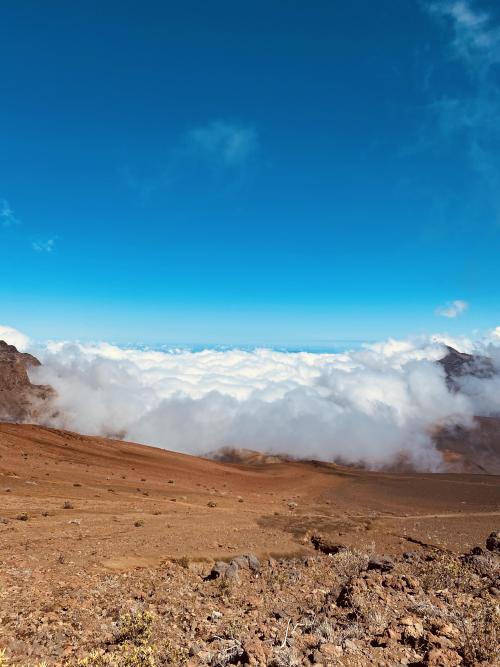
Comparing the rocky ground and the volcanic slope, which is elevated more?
the rocky ground

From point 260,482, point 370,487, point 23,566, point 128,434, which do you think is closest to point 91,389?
point 128,434

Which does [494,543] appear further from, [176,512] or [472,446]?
[472,446]

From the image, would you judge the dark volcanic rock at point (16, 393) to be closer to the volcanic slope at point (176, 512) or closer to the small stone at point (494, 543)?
the volcanic slope at point (176, 512)

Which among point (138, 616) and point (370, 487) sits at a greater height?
point (138, 616)

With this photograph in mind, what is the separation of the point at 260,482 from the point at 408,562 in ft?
123

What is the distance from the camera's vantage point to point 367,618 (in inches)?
293

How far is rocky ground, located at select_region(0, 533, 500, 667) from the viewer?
604cm

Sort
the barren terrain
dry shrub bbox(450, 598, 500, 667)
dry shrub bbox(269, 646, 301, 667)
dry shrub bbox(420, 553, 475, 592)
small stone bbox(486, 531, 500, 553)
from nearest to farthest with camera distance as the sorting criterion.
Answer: dry shrub bbox(269, 646, 301, 667) < dry shrub bbox(450, 598, 500, 667) < the barren terrain < dry shrub bbox(420, 553, 475, 592) < small stone bbox(486, 531, 500, 553)

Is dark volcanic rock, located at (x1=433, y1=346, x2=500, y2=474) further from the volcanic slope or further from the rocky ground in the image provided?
the rocky ground

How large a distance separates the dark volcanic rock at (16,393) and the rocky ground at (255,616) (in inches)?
3424

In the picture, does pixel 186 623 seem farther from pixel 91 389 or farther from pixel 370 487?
A: pixel 91 389

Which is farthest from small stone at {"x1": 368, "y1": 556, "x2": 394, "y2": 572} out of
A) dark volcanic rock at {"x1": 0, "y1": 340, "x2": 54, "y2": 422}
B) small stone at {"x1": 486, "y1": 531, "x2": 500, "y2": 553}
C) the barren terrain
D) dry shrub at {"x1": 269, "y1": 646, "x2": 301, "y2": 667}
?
dark volcanic rock at {"x1": 0, "y1": 340, "x2": 54, "y2": 422}

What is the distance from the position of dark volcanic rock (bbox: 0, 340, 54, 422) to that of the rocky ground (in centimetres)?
8698

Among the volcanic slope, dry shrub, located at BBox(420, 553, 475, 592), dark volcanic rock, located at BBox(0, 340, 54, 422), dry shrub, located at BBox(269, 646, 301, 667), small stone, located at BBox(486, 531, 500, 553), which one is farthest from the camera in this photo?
dark volcanic rock, located at BBox(0, 340, 54, 422)
